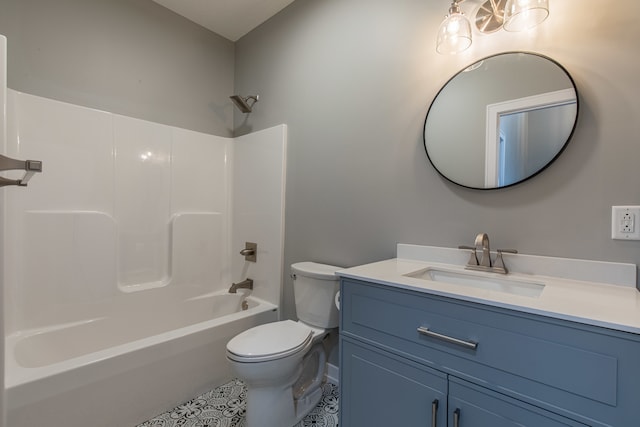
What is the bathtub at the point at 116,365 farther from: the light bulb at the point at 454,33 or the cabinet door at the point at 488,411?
the light bulb at the point at 454,33

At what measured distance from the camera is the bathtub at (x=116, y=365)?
1.22 m

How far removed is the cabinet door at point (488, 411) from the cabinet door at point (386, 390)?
0.04 m

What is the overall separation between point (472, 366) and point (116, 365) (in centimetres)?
158

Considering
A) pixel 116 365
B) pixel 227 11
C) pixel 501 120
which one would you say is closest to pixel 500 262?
pixel 501 120

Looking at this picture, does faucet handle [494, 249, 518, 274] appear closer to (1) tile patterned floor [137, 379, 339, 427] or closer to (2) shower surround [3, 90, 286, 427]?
(1) tile patterned floor [137, 379, 339, 427]

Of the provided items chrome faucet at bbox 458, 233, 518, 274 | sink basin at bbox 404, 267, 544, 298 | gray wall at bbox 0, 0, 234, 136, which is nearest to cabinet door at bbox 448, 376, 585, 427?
sink basin at bbox 404, 267, 544, 298

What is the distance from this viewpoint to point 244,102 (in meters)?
2.38

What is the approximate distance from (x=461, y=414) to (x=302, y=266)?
1124mm

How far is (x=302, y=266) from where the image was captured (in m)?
1.81

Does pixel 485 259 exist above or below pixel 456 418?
above

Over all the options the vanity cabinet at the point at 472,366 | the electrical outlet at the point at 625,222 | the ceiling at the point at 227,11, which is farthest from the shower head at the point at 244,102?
the electrical outlet at the point at 625,222

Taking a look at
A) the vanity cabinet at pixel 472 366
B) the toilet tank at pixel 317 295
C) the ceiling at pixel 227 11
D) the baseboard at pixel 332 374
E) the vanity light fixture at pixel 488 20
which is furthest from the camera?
the ceiling at pixel 227 11

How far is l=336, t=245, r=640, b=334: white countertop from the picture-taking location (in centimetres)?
71

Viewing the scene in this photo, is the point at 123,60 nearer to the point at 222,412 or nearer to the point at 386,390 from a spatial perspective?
the point at 222,412
